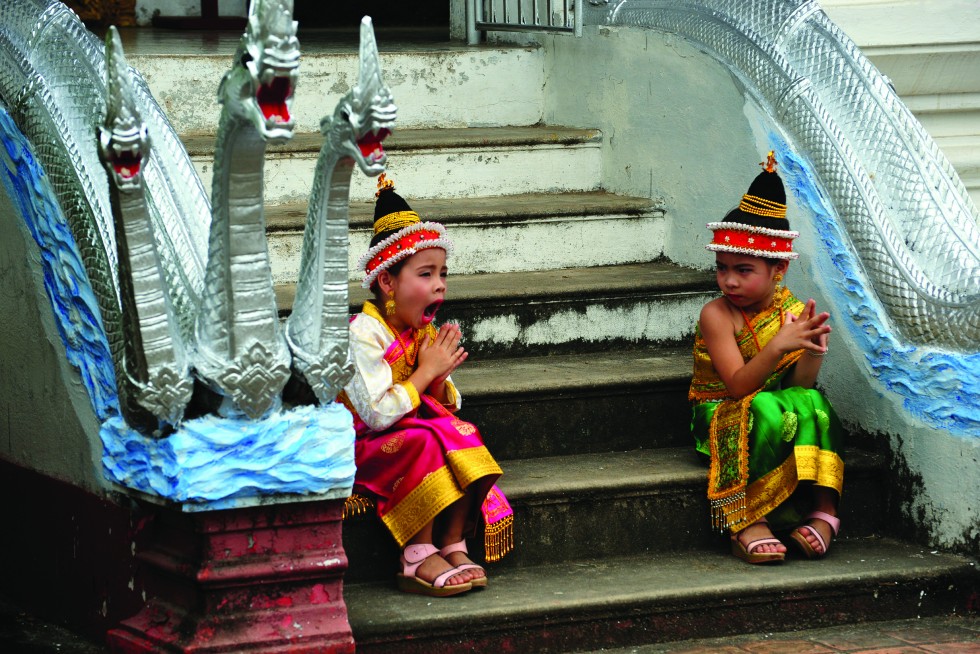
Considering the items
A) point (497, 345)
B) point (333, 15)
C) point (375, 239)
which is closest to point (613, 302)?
point (497, 345)

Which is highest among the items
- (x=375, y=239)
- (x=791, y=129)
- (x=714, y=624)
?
(x=791, y=129)

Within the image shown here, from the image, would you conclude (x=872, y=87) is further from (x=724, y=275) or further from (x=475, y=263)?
(x=475, y=263)

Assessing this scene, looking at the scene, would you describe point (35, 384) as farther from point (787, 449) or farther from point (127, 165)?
point (787, 449)

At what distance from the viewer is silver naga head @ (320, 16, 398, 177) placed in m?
3.12

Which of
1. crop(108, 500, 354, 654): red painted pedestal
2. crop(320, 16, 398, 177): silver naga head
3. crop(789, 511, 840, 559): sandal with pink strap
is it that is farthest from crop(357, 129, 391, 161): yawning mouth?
crop(789, 511, 840, 559): sandal with pink strap

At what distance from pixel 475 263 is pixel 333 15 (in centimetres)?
492

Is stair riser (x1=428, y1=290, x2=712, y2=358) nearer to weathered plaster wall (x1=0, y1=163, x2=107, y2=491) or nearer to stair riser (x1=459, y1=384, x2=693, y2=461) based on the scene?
stair riser (x1=459, y1=384, x2=693, y2=461)

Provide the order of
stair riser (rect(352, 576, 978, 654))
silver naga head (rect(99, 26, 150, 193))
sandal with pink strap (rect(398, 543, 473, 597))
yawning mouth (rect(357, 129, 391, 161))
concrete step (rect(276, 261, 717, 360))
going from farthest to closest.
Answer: concrete step (rect(276, 261, 717, 360)) → sandal with pink strap (rect(398, 543, 473, 597)) → stair riser (rect(352, 576, 978, 654)) → yawning mouth (rect(357, 129, 391, 161)) → silver naga head (rect(99, 26, 150, 193))

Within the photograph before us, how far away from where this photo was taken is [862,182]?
473 centimetres

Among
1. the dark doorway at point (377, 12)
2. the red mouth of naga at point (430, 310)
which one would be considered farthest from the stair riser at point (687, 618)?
the dark doorway at point (377, 12)

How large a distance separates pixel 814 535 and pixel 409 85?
8.38 feet

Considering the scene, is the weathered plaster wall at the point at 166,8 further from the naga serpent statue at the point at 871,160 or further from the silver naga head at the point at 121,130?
the silver naga head at the point at 121,130

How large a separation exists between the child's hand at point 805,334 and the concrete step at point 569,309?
0.86 metres

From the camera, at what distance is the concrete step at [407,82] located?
5637 mm
